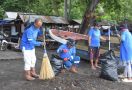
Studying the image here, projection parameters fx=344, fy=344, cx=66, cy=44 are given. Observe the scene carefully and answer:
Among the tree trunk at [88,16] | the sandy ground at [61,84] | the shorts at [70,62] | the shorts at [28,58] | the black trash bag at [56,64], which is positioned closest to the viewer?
the sandy ground at [61,84]

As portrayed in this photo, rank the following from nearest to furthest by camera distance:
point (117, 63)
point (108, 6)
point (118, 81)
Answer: point (118, 81) → point (117, 63) → point (108, 6)

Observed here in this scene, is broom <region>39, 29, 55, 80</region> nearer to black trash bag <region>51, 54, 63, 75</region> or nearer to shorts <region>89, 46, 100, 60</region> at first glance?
black trash bag <region>51, 54, 63, 75</region>

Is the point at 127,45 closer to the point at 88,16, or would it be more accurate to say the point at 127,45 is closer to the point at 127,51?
the point at 127,51

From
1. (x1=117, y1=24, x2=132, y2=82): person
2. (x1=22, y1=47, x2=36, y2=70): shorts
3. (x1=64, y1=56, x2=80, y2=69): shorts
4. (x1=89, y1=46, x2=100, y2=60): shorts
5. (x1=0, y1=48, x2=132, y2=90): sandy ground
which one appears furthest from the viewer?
(x1=89, y1=46, x2=100, y2=60): shorts

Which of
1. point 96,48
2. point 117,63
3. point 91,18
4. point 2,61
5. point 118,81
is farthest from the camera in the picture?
point 91,18

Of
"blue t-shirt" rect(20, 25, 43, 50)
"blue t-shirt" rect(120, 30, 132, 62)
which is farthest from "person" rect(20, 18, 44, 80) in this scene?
"blue t-shirt" rect(120, 30, 132, 62)

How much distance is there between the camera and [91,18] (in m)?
20.5

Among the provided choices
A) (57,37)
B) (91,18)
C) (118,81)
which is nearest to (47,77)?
(118,81)

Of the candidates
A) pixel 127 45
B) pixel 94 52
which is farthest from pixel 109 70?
pixel 94 52

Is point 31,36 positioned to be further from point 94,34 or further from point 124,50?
point 94,34

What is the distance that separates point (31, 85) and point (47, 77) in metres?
0.65

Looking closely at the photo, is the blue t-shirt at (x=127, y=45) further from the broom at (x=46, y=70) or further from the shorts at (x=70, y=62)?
the broom at (x=46, y=70)

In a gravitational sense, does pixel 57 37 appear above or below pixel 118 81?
above

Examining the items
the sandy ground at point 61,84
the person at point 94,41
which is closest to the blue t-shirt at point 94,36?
the person at point 94,41
